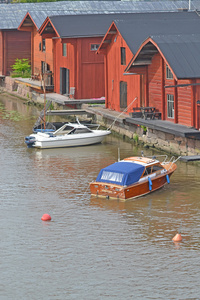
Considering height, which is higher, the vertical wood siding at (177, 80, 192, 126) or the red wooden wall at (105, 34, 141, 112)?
the red wooden wall at (105, 34, 141, 112)

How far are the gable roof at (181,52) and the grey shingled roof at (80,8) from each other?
32971mm

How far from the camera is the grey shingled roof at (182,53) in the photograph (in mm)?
43344

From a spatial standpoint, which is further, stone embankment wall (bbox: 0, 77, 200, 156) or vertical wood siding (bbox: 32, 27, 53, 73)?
vertical wood siding (bbox: 32, 27, 53, 73)

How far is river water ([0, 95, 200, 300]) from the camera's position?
24891 millimetres

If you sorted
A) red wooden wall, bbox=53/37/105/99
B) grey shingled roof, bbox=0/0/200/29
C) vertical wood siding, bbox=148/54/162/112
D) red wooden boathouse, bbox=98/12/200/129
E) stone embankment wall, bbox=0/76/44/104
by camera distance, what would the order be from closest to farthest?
red wooden boathouse, bbox=98/12/200/129 < vertical wood siding, bbox=148/54/162/112 < red wooden wall, bbox=53/37/105/99 < stone embankment wall, bbox=0/76/44/104 < grey shingled roof, bbox=0/0/200/29

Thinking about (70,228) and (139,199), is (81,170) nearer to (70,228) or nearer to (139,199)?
(139,199)

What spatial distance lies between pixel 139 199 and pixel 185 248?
7583mm

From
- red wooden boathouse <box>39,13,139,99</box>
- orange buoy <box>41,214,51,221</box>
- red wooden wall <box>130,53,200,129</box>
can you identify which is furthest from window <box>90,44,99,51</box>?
orange buoy <box>41,214,51,221</box>

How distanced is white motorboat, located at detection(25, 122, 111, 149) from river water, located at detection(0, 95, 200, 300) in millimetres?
4435

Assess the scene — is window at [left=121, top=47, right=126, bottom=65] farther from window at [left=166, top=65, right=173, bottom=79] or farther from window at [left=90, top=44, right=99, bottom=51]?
window at [left=90, top=44, right=99, bottom=51]

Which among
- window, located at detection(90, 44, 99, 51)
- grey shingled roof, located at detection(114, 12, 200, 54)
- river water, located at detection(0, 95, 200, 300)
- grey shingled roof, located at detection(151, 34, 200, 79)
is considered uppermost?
grey shingled roof, located at detection(114, 12, 200, 54)

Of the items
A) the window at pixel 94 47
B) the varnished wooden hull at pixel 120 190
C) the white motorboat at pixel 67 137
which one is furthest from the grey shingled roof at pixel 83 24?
the varnished wooden hull at pixel 120 190

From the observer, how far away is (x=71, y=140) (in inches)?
1949

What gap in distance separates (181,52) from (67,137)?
33.9ft
